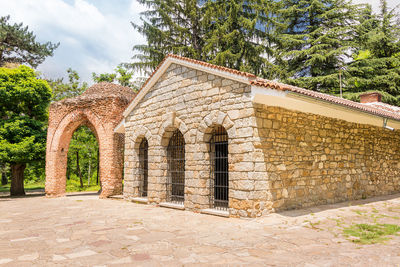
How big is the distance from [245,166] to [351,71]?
1640 cm

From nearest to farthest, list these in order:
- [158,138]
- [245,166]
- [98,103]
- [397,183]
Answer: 1. [245,166]
2. [158,138]
3. [397,183]
4. [98,103]

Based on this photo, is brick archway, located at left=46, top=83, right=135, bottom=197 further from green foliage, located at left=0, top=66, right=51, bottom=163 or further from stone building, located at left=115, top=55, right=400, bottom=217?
green foliage, located at left=0, top=66, right=51, bottom=163

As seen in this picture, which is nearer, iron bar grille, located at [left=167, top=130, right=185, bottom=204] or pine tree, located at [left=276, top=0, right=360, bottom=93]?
iron bar grille, located at [left=167, top=130, right=185, bottom=204]

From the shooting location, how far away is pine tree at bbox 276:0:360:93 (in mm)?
18391

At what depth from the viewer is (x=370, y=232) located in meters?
4.92

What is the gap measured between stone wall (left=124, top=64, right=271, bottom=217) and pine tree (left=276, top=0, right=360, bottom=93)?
12253 millimetres

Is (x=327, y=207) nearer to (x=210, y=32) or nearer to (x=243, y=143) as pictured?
(x=243, y=143)

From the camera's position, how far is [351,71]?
1889 centimetres

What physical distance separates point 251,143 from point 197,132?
6.00 feet

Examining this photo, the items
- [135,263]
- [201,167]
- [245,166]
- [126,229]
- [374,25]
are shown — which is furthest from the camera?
[374,25]

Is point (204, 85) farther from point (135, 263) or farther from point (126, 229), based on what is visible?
point (135, 263)

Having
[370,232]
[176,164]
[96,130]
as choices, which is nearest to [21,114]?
[96,130]

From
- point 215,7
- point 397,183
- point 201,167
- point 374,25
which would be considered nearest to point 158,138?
point 201,167

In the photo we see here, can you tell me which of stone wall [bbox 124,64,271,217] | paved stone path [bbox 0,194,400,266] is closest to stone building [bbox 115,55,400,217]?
stone wall [bbox 124,64,271,217]
